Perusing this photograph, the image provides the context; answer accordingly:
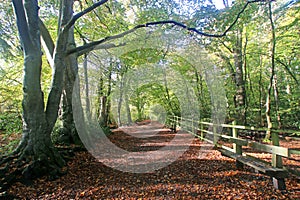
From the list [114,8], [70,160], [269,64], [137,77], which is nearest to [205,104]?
[269,64]

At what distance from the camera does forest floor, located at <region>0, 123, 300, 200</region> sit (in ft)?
11.2

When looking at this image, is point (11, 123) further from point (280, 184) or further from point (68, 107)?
point (280, 184)

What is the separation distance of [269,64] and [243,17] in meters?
5.95

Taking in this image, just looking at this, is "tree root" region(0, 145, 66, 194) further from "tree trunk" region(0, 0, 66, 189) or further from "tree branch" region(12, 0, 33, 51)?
"tree branch" region(12, 0, 33, 51)

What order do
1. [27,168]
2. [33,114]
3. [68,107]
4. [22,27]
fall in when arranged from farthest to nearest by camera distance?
1. [68,107]
2. [22,27]
3. [33,114]
4. [27,168]

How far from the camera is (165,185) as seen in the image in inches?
154

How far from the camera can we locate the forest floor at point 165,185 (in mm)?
3424

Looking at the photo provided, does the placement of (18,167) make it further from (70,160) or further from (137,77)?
(137,77)

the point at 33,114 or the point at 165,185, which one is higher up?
the point at 33,114

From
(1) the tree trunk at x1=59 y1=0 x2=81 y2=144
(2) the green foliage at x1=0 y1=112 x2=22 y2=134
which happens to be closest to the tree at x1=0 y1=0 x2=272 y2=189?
(2) the green foliage at x1=0 y1=112 x2=22 y2=134

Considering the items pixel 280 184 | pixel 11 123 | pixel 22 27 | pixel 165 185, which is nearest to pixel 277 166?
pixel 280 184

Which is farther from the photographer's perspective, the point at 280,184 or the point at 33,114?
the point at 33,114

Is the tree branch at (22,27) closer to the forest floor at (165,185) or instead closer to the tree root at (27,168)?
the tree root at (27,168)

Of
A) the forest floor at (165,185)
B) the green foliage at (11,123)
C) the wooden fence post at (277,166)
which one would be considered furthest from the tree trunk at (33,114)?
the wooden fence post at (277,166)
